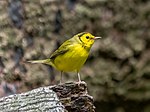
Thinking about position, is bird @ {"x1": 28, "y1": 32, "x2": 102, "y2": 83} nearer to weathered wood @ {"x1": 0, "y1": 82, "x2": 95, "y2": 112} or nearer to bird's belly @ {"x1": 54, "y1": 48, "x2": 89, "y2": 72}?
bird's belly @ {"x1": 54, "y1": 48, "x2": 89, "y2": 72}

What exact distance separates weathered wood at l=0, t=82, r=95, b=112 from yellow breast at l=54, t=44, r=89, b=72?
1.22 metres

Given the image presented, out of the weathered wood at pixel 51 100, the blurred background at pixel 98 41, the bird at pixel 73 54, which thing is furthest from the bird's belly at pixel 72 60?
the weathered wood at pixel 51 100

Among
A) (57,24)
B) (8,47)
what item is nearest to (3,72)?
(8,47)

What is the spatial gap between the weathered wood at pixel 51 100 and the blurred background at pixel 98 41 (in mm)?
1556

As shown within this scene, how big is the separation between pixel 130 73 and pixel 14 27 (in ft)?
3.73

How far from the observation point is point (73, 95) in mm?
1806

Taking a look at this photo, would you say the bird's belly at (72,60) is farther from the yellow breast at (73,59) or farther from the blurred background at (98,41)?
the blurred background at (98,41)

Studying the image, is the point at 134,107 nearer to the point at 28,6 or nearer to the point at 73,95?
the point at 28,6

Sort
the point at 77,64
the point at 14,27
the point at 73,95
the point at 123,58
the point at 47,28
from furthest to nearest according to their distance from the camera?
the point at 123,58 < the point at 47,28 < the point at 14,27 < the point at 77,64 < the point at 73,95

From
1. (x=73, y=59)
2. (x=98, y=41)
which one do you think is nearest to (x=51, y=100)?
(x=73, y=59)

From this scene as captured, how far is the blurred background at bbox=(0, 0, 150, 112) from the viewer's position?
348 cm

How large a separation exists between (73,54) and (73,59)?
0.17ft

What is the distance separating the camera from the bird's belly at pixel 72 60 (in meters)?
3.14

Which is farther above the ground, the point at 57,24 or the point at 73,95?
the point at 57,24
